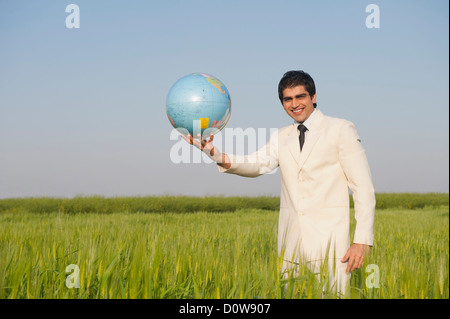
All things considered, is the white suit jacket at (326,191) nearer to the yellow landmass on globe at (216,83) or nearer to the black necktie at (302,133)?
the black necktie at (302,133)

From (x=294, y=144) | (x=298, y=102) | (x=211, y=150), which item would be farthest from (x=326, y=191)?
(x=211, y=150)

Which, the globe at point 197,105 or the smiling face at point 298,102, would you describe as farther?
the globe at point 197,105

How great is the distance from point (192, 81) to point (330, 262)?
2.30m

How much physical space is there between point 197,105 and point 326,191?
61.4 inches

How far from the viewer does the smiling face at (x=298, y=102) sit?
3.49m

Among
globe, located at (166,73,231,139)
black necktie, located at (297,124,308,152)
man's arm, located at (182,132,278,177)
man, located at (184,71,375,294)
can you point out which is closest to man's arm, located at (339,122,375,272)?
man, located at (184,71,375,294)

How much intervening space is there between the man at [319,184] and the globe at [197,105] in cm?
29

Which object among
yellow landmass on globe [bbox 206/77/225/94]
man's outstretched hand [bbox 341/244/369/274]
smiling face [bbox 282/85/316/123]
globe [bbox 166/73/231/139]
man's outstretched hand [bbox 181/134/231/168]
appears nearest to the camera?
man's outstretched hand [bbox 341/244/369/274]

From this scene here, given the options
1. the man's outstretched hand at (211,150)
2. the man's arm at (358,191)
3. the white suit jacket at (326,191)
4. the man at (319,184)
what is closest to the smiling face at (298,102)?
→ the man at (319,184)

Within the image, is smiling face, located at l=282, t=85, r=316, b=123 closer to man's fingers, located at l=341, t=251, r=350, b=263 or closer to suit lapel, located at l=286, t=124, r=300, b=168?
suit lapel, located at l=286, t=124, r=300, b=168

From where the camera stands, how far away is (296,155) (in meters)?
3.53

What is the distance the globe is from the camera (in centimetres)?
387

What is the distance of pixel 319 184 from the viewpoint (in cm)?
337
